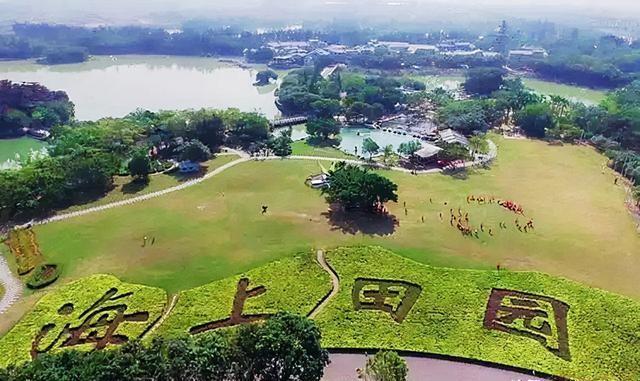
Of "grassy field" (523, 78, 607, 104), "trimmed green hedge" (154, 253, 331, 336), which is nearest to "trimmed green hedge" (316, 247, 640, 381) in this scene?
"trimmed green hedge" (154, 253, 331, 336)

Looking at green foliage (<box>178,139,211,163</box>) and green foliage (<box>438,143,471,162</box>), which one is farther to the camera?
green foliage (<box>438,143,471,162</box>)

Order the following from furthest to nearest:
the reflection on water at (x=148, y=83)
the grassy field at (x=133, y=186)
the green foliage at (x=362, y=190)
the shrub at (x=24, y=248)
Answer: the reflection on water at (x=148, y=83), the grassy field at (x=133, y=186), the green foliage at (x=362, y=190), the shrub at (x=24, y=248)

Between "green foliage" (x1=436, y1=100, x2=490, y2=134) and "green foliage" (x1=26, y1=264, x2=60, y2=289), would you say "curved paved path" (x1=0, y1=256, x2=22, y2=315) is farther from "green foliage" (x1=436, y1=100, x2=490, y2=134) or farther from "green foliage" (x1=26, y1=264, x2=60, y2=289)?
"green foliage" (x1=436, y1=100, x2=490, y2=134)

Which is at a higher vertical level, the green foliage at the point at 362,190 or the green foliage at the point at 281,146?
the green foliage at the point at 362,190

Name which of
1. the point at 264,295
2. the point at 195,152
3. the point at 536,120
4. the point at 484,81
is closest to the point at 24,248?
the point at 264,295

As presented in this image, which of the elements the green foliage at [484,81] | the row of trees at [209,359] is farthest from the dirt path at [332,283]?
the green foliage at [484,81]

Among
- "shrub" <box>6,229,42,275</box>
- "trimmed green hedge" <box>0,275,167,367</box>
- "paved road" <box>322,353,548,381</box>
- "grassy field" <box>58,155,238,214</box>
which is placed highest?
"grassy field" <box>58,155,238,214</box>

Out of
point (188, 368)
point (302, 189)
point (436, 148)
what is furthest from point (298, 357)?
point (436, 148)

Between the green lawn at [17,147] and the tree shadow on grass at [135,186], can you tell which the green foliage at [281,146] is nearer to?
the tree shadow on grass at [135,186]
